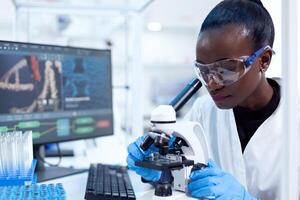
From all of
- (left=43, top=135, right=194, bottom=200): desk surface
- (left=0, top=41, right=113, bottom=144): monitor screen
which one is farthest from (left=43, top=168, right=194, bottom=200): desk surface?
(left=0, top=41, right=113, bottom=144): monitor screen

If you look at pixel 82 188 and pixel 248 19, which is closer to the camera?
pixel 248 19

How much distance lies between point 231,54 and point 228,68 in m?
0.04

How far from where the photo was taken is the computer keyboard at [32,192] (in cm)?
88

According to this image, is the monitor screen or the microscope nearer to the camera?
the microscope

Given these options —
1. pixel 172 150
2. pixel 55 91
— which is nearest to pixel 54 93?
pixel 55 91

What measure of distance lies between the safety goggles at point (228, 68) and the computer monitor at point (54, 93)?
0.58 meters

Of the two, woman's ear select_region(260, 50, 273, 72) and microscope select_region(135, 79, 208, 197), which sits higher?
woman's ear select_region(260, 50, 273, 72)

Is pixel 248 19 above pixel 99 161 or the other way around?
above

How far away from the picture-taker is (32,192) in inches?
36.5

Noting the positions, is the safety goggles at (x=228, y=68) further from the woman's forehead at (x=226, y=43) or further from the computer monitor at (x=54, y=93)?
the computer monitor at (x=54, y=93)

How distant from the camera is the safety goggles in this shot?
983 mm

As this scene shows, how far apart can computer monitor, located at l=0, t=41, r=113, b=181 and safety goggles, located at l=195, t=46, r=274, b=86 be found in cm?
58

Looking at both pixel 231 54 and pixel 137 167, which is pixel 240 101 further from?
pixel 137 167

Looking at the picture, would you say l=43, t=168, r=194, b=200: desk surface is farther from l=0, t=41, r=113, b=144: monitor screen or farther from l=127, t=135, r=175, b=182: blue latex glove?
l=0, t=41, r=113, b=144: monitor screen
